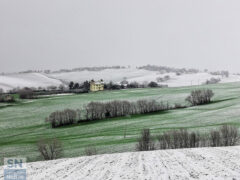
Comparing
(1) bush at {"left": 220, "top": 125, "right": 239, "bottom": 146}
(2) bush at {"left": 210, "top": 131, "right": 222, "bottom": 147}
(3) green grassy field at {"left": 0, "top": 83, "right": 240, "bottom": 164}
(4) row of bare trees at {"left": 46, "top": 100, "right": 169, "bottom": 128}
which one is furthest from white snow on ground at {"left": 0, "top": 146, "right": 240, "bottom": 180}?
(4) row of bare trees at {"left": 46, "top": 100, "right": 169, "bottom": 128}

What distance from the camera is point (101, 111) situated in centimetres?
7200

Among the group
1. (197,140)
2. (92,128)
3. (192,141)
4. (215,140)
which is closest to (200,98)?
(92,128)

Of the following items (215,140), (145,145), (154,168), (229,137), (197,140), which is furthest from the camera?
(197,140)

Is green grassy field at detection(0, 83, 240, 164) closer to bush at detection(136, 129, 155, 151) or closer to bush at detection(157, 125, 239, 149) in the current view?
bush at detection(136, 129, 155, 151)

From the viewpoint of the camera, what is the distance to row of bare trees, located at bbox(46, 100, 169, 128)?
217 ft

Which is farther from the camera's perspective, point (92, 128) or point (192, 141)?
point (92, 128)

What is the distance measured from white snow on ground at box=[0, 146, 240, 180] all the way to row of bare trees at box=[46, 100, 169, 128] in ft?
152

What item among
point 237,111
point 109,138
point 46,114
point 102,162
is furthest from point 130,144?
point 46,114

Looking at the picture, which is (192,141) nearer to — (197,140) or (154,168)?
(197,140)

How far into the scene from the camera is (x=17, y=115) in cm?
7669

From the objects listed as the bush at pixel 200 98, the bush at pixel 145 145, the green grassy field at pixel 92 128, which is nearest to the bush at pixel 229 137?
the green grassy field at pixel 92 128

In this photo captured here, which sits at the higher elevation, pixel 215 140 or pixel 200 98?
pixel 200 98

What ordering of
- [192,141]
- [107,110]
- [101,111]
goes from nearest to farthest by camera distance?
[192,141] → [101,111] → [107,110]

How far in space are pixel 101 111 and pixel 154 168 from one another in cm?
5607
